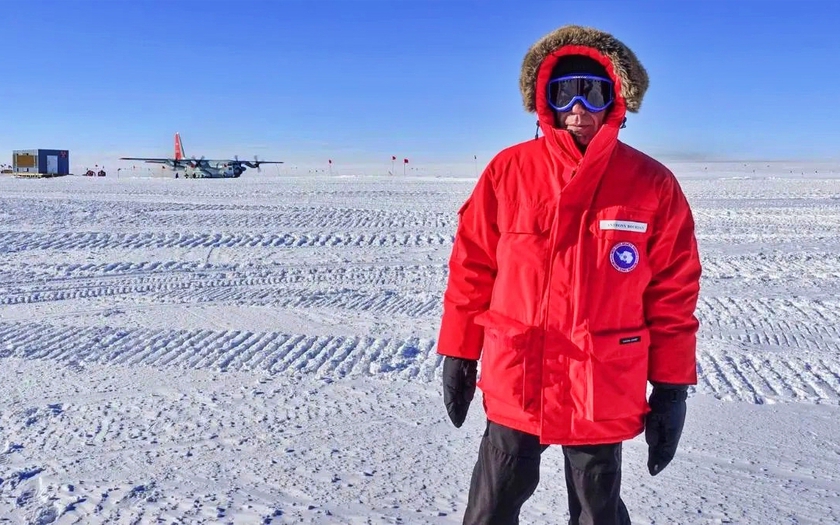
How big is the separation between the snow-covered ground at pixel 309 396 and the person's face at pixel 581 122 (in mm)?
1505

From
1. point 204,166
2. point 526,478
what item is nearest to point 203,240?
point 526,478

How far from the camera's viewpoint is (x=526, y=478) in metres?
2.06

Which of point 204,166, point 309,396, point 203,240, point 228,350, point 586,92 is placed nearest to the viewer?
point 586,92

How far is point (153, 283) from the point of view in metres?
7.29

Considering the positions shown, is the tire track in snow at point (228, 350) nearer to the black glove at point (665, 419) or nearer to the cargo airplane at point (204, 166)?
the black glove at point (665, 419)

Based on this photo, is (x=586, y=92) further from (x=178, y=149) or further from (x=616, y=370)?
(x=178, y=149)

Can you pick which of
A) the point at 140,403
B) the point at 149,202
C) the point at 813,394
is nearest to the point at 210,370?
the point at 140,403

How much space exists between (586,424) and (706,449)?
173 centimetres

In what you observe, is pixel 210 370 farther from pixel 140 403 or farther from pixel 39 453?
pixel 39 453

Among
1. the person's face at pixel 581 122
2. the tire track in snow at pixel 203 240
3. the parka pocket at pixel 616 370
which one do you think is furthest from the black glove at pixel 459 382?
the tire track in snow at pixel 203 240

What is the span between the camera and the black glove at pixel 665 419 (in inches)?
77.7

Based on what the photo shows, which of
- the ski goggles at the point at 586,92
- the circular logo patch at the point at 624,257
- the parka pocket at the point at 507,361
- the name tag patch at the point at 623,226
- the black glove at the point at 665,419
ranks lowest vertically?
the black glove at the point at 665,419

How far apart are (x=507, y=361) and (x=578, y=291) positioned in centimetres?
27

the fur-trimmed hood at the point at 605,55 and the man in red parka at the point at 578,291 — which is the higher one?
the fur-trimmed hood at the point at 605,55
